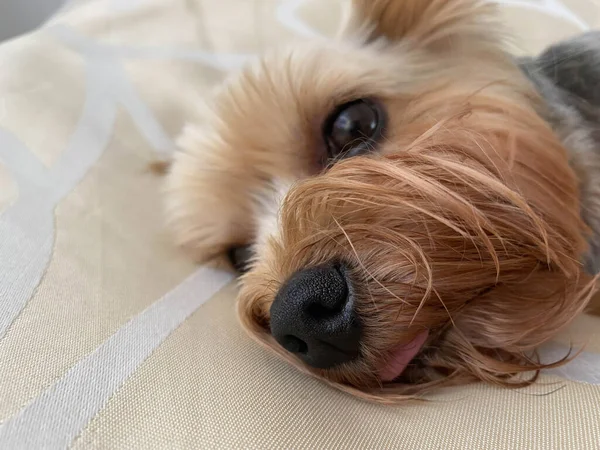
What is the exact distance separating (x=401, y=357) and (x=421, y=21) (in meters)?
0.89

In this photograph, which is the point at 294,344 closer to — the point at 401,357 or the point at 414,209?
the point at 401,357

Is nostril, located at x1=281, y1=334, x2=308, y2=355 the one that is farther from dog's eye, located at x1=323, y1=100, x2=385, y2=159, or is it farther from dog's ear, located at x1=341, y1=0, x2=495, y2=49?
dog's ear, located at x1=341, y1=0, x2=495, y2=49

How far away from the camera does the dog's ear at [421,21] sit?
1.47 meters

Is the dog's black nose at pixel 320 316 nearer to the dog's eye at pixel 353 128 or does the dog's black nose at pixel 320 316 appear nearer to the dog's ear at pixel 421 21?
the dog's eye at pixel 353 128

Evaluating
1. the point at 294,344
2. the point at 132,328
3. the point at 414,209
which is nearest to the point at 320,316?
the point at 294,344

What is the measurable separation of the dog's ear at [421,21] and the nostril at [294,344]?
88 centimetres

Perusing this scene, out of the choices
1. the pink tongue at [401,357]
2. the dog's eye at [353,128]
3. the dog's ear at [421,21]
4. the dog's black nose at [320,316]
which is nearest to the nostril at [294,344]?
the dog's black nose at [320,316]

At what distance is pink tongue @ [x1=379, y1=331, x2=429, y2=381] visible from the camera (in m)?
1.01

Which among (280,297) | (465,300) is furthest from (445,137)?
(280,297)

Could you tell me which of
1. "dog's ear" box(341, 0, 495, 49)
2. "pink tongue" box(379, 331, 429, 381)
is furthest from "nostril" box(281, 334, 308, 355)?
"dog's ear" box(341, 0, 495, 49)

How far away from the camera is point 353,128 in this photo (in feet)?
4.24

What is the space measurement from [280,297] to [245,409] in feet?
0.70

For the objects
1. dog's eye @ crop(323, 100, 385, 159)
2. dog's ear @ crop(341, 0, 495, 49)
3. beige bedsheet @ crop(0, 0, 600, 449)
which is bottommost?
beige bedsheet @ crop(0, 0, 600, 449)

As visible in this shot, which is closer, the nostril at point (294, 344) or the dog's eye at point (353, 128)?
the nostril at point (294, 344)
